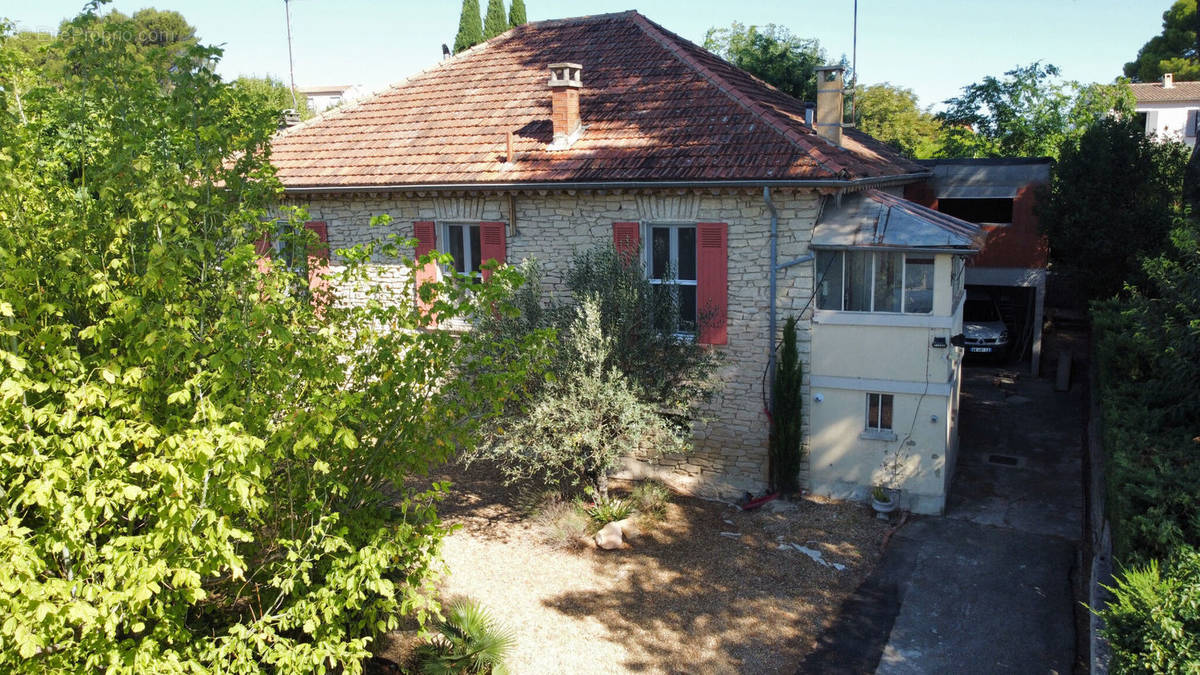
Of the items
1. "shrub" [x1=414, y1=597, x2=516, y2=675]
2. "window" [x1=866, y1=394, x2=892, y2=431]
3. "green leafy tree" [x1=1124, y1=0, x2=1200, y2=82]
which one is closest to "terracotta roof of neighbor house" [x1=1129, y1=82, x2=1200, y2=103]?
"green leafy tree" [x1=1124, y1=0, x2=1200, y2=82]

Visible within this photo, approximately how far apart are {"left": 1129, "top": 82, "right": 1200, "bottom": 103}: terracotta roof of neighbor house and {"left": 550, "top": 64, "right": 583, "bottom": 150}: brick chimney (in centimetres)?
4587

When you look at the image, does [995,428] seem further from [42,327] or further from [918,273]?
[42,327]

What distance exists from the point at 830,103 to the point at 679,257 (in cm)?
350

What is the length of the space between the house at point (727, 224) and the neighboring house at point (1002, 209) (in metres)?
5.71

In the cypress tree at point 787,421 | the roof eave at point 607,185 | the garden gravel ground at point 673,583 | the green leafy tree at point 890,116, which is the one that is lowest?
the garden gravel ground at point 673,583

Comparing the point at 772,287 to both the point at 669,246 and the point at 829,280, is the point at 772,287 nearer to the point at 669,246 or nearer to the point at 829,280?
the point at 829,280

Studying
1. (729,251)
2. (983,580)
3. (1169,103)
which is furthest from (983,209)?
(1169,103)

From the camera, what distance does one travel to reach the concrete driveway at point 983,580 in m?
9.16

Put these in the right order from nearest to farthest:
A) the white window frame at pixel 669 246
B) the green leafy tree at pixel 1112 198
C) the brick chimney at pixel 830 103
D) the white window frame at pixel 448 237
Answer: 1. the white window frame at pixel 669 246
2. the brick chimney at pixel 830 103
3. the white window frame at pixel 448 237
4. the green leafy tree at pixel 1112 198

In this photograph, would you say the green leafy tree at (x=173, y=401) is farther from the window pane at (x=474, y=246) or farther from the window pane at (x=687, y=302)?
the window pane at (x=474, y=246)

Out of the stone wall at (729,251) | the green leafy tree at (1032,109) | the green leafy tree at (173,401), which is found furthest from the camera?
the green leafy tree at (1032,109)

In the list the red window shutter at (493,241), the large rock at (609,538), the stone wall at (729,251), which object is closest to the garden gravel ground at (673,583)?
the large rock at (609,538)

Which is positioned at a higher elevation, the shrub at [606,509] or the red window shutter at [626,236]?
the red window shutter at [626,236]

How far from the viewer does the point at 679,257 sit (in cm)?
1344
